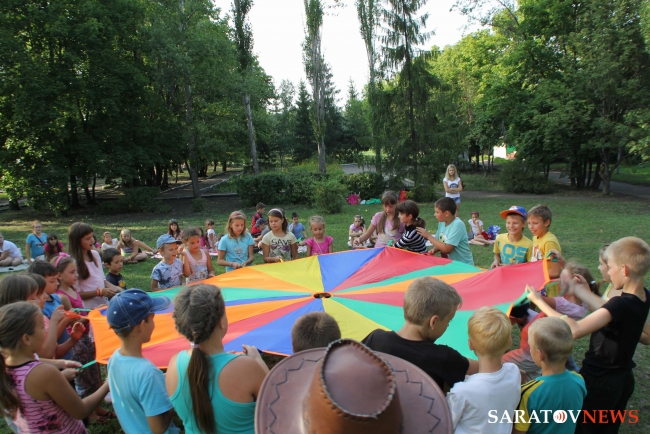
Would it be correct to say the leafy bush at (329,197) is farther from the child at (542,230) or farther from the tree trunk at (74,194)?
the child at (542,230)

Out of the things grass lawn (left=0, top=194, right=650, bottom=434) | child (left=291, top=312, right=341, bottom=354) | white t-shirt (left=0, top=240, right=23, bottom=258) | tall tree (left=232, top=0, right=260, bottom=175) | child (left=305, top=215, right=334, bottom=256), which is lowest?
grass lawn (left=0, top=194, right=650, bottom=434)

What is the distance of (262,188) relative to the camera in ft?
60.3

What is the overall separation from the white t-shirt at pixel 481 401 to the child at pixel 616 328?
0.66 meters

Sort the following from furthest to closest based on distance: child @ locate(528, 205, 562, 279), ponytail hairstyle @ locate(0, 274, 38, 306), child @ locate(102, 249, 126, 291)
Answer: child @ locate(102, 249, 126, 291) < child @ locate(528, 205, 562, 279) < ponytail hairstyle @ locate(0, 274, 38, 306)

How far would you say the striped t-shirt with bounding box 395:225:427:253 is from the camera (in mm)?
5246

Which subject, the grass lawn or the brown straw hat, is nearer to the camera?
the brown straw hat

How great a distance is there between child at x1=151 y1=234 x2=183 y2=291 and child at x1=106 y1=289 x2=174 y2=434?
8.46 feet

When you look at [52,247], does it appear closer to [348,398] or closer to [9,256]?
[9,256]

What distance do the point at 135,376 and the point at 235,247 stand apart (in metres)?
3.36

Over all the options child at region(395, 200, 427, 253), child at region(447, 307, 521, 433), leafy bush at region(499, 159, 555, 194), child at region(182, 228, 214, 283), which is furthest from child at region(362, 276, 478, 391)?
leafy bush at region(499, 159, 555, 194)

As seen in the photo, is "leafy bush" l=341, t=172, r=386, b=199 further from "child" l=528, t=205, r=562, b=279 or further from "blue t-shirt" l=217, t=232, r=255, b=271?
"child" l=528, t=205, r=562, b=279

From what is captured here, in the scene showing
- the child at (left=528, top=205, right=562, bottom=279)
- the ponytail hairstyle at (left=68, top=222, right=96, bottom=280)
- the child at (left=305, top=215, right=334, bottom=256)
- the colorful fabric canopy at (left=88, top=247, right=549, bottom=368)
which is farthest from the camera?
the child at (left=305, top=215, right=334, bottom=256)

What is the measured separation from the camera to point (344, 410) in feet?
3.86

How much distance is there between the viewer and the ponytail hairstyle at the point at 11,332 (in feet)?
7.19
